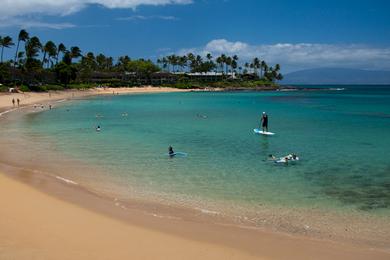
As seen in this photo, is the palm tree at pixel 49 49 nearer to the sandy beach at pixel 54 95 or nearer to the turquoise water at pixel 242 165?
the sandy beach at pixel 54 95

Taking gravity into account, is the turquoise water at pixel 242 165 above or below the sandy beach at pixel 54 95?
below

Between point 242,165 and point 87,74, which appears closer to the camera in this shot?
point 242,165

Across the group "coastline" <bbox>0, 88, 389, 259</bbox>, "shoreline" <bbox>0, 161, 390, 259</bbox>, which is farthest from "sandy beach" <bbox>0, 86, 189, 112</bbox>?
"coastline" <bbox>0, 88, 389, 259</bbox>

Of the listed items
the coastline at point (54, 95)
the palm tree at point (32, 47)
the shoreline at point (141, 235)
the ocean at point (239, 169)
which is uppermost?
the palm tree at point (32, 47)

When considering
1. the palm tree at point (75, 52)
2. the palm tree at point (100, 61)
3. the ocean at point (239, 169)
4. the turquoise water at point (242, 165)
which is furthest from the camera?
Answer: the palm tree at point (100, 61)

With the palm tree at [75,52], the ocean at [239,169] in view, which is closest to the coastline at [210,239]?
the ocean at [239,169]

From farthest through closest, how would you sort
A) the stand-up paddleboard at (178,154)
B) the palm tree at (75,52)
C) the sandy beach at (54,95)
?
1. the palm tree at (75,52)
2. the sandy beach at (54,95)
3. the stand-up paddleboard at (178,154)

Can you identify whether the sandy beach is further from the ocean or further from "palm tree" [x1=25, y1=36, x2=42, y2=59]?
the ocean

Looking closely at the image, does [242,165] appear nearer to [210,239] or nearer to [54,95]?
[210,239]

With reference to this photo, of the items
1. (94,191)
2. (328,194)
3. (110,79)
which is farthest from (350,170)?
(110,79)

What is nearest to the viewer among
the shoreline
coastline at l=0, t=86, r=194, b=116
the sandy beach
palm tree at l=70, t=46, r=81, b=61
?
the shoreline

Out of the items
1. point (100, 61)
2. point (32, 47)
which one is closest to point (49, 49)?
point (32, 47)

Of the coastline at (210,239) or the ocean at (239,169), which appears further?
the ocean at (239,169)

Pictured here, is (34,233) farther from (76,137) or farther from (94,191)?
(76,137)
